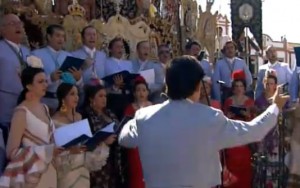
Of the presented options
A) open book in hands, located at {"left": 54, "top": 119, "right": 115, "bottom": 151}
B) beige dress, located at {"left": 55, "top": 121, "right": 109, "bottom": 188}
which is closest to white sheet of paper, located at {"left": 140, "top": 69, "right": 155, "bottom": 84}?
beige dress, located at {"left": 55, "top": 121, "right": 109, "bottom": 188}

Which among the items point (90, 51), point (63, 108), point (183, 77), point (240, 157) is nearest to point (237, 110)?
point (240, 157)

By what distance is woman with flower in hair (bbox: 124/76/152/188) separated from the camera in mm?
6402

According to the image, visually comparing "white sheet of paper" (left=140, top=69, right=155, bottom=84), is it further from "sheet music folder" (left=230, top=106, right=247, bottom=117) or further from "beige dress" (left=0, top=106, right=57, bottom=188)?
"beige dress" (left=0, top=106, right=57, bottom=188)

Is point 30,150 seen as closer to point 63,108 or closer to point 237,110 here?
point 63,108

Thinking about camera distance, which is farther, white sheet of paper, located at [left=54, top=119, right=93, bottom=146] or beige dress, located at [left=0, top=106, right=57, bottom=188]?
white sheet of paper, located at [left=54, top=119, right=93, bottom=146]

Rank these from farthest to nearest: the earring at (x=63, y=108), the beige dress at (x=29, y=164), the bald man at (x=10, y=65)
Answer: the bald man at (x=10, y=65) < the earring at (x=63, y=108) < the beige dress at (x=29, y=164)

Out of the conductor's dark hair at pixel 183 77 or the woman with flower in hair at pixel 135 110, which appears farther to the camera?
the woman with flower in hair at pixel 135 110

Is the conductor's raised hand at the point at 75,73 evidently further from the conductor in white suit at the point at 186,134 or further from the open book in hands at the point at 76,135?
the conductor in white suit at the point at 186,134

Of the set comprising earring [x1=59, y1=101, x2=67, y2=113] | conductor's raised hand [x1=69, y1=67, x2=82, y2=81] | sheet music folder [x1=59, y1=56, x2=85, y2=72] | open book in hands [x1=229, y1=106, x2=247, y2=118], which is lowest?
open book in hands [x1=229, y1=106, x2=247, y2=118]

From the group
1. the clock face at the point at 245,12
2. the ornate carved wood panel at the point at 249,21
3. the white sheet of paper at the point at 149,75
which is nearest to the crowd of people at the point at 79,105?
the white sheet of paper at the point at 149,75

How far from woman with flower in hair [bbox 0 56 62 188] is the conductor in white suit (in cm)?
178

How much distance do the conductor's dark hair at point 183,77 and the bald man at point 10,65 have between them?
3.01 m

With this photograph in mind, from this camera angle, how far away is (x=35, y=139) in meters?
5.06

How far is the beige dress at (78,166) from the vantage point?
5.28 metres
